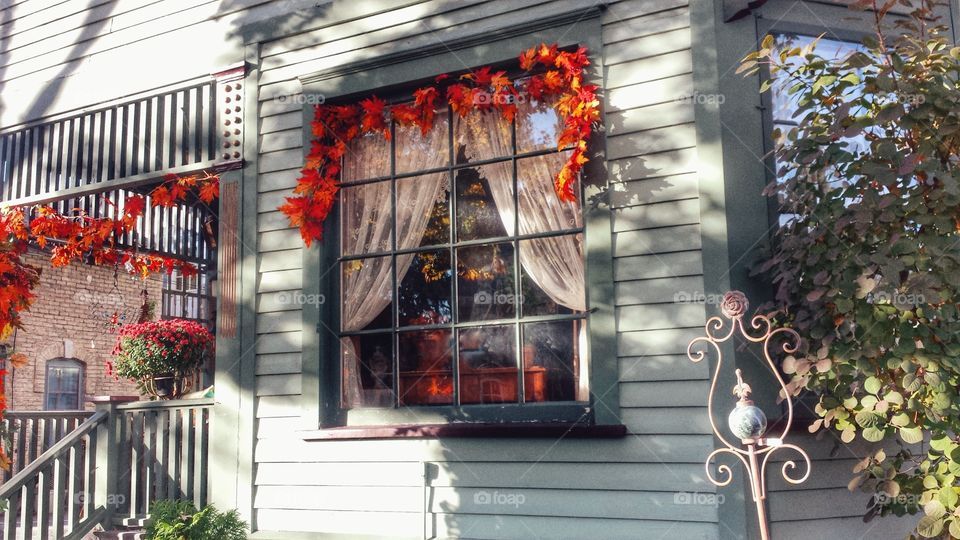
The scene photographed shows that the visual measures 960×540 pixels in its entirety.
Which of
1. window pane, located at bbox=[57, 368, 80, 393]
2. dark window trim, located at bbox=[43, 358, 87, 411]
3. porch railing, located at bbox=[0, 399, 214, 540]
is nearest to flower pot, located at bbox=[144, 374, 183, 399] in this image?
porch railing, located at bbox=[0, 399, 214, 540]

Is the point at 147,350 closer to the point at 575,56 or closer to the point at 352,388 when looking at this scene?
the point at 352,388

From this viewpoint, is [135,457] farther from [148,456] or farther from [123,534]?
[123,534]

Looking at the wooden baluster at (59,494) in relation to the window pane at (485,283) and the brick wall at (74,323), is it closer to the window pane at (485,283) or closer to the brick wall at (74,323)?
the window pane at (485,283)

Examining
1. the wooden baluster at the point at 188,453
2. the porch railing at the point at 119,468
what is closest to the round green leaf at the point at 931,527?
the porch railing at the point at 119,468

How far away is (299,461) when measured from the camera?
5414mm

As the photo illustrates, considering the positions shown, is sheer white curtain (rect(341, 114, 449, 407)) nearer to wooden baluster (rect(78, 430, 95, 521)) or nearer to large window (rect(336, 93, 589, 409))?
large window (rect(336, 93, 589, 409))

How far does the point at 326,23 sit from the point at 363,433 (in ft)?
8.40

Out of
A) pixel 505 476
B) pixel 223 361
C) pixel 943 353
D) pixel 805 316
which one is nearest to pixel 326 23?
pixel 223 361

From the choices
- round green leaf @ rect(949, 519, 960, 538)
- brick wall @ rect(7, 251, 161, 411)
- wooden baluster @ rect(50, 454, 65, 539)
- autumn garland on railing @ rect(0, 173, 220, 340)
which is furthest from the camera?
brick wall @ rect(7, 251, 161, 411)

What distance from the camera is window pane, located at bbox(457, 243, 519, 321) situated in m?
5.09

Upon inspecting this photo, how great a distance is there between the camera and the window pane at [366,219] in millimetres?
5508

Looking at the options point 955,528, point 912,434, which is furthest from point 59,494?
point 955,528

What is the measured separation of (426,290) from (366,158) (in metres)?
0.94

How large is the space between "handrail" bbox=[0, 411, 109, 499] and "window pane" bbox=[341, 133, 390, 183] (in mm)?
2448
